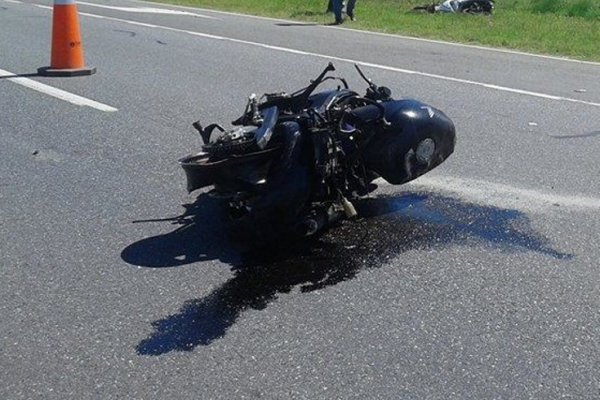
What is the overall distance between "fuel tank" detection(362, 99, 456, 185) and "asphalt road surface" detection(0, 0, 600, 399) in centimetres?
32

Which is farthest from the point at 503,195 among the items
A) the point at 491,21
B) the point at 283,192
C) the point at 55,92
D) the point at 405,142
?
the point at 491,21

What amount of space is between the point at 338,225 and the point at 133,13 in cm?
1423

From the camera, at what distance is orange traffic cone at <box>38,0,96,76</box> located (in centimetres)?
1008

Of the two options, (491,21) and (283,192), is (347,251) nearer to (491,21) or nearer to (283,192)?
(283,192)

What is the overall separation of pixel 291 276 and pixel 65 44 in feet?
21.0

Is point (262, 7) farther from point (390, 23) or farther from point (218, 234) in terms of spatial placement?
point (218, 234)

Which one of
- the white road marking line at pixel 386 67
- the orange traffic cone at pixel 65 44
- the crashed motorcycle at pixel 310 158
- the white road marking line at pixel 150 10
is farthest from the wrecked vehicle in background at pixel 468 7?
the crashed motorcycle at pixel 310 158

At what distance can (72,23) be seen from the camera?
10117mm

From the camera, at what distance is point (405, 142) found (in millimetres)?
5246

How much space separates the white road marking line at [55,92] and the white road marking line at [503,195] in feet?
11.4

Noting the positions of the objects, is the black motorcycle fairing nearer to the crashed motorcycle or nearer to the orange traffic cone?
the crashed motorcycle

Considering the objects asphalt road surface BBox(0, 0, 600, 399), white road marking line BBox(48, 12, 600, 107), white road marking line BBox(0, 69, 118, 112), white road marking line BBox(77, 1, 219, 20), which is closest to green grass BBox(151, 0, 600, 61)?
white road marking line BBox(77, 1, 219, 20)

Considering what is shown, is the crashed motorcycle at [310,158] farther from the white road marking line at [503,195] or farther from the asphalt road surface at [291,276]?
the white road marking line at [503,195]

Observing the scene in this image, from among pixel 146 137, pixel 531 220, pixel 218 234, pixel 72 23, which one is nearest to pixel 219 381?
pixel 218 234
